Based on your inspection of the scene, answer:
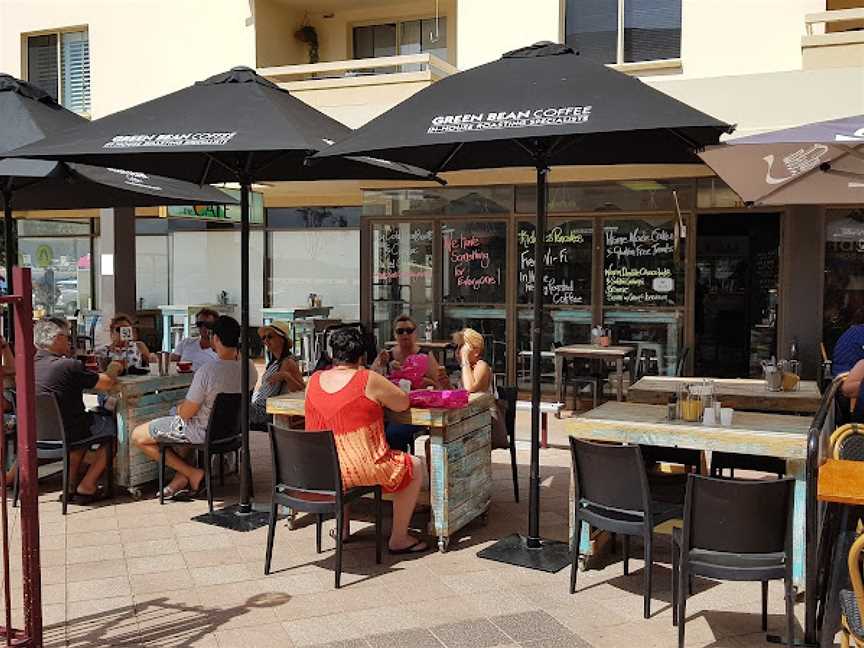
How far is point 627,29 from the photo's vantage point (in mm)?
11422

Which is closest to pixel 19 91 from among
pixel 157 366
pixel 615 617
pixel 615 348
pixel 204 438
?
pixel 157 366

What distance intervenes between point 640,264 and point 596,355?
1.76 m

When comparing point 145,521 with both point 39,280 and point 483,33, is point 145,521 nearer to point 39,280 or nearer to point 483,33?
point 483,33

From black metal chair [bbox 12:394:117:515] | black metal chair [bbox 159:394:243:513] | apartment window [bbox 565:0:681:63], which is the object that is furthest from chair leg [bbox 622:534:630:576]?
apartment window [bbox 565:0:681:63]

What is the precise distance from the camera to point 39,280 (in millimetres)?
18406

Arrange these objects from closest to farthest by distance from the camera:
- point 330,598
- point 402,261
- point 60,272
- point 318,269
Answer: point 330,598
point 402,261
point 318,269
point 60,272

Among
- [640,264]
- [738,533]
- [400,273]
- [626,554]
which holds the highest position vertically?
[640,264]

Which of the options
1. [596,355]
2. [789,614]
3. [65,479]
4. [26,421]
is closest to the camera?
[26,421]

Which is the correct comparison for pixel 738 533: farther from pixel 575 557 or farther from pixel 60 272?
pixel 60 272

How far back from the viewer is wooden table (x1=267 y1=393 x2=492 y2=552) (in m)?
5.41

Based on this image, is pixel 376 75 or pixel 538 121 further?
pixel 376 75

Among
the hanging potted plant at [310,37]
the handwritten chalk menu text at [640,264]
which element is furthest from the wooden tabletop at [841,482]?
the hanging potted plant at [310,37]

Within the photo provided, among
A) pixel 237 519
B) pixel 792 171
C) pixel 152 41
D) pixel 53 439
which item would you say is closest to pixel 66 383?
pixel 53 439

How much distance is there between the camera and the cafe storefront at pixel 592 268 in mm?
10859
